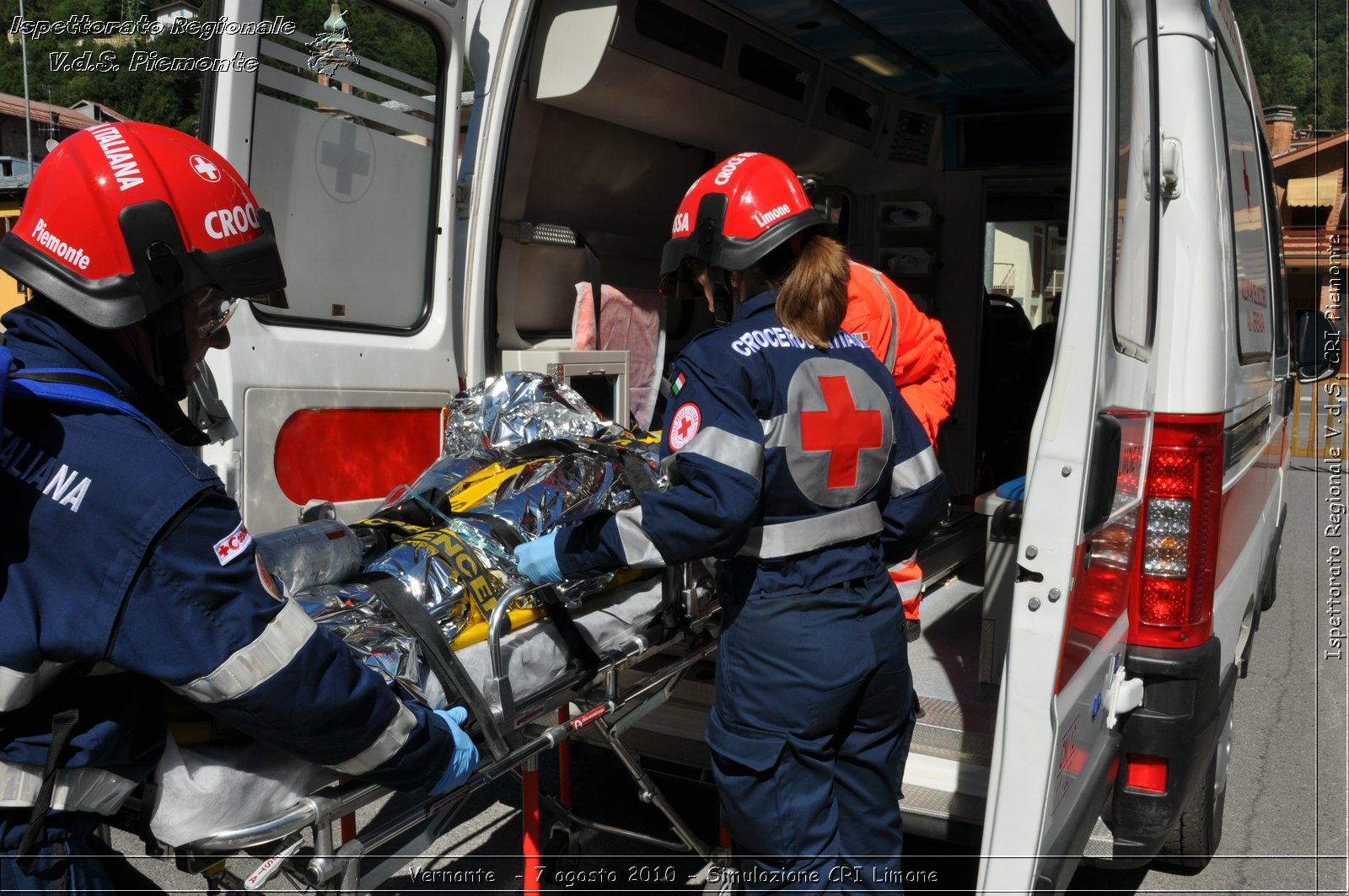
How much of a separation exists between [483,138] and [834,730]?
6.92 ft

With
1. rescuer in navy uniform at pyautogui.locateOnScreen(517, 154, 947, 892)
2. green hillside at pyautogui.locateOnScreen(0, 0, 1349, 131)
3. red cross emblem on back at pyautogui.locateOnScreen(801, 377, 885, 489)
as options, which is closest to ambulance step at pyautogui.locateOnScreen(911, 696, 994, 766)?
rescuer in navy uniform at pyautogui.locateOnScreen(517, 154, 947, 892)

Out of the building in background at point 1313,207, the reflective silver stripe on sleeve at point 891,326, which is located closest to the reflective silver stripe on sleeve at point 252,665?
the reflective silver stripe on sleeve at point 891,326

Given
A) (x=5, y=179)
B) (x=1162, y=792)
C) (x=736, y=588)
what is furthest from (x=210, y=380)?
(x=1162, y=792)

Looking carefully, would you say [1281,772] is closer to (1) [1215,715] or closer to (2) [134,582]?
(1) [1215,715]

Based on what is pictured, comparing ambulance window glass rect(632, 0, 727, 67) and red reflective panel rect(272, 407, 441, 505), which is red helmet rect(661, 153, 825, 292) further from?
ambulance window glass rect(632, 0, 727, 67)

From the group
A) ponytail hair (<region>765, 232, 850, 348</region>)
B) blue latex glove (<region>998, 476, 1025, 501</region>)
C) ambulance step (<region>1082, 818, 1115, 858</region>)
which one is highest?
ponytail hair (<region>765, 232, 850, 348</region>)

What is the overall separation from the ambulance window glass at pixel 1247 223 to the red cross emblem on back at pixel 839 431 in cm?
119

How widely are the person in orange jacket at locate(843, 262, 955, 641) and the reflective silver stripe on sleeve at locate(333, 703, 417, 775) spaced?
2021mm

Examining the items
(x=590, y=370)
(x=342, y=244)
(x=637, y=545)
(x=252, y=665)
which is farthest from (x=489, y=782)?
(x=590, y=370)

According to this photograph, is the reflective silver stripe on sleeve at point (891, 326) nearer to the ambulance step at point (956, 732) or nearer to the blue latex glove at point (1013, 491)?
the blue latex glove at point (1013, 491)

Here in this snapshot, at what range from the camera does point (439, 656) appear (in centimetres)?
181

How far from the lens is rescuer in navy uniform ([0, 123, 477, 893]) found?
1.23 m

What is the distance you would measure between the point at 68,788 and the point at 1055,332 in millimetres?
2902

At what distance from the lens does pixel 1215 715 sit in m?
2.49
